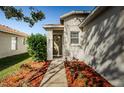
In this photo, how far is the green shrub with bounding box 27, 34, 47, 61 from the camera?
1571cm

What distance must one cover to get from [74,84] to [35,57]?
27.6ft

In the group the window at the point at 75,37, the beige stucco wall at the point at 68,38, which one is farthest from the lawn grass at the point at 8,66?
the window at the point at 75,37

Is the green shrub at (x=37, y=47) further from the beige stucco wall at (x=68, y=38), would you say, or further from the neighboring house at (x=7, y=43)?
the neighboring house at (x=7, y=43)

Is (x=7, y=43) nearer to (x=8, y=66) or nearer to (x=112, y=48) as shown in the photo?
(x=8, y=66)

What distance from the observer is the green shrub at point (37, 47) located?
51.5 feet

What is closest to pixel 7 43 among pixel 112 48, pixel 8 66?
pixel 8 66

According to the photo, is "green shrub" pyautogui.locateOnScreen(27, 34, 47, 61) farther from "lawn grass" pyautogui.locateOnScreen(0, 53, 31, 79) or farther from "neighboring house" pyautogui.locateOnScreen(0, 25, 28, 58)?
"neighboring house" pyautogui.locateOnScreen(0, 25, 28, 58)

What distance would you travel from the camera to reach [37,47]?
1565cm

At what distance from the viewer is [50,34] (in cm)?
1692

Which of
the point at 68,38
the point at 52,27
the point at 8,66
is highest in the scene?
the point at 52,27

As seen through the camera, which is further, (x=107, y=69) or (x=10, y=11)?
(x=10, y=11)

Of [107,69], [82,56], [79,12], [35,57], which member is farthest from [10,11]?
[107,69]

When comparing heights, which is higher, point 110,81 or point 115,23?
point 115,23
